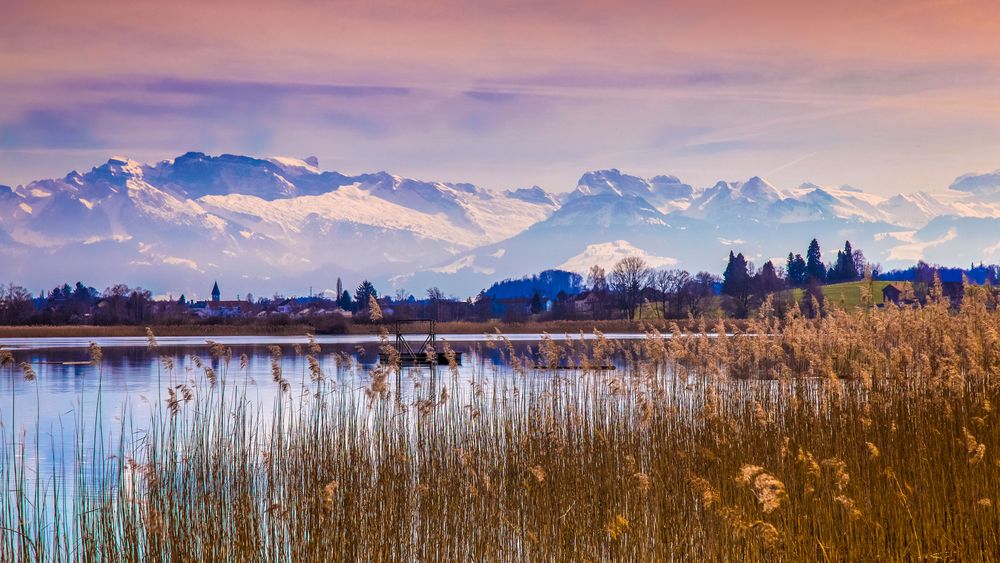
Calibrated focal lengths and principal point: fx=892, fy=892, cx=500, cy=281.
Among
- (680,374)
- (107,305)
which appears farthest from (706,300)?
(680,374)

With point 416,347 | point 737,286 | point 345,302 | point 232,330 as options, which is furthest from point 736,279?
point 416,347

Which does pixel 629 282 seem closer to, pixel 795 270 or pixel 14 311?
pixel 795 270

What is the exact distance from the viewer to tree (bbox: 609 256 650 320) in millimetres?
114562

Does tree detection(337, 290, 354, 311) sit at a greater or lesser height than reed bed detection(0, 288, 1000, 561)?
greater

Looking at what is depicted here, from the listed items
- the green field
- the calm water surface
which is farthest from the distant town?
the calm water surface

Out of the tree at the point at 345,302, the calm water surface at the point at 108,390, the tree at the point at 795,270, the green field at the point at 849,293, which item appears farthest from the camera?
the tree at the point at 345,302

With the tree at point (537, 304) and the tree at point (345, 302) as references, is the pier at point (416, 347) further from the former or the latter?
the tree at point (345, 302)

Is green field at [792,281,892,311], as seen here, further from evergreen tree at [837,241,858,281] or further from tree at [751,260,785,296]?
evergreen tree at [837,241,858,281]

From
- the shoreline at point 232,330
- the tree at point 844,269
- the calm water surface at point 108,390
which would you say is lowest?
the calm water surface at point 108,390

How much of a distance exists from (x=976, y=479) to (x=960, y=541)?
161cm

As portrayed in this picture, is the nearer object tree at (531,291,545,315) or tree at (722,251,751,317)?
tree at (722,251,751,317)

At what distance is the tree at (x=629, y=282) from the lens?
11456 centimetres

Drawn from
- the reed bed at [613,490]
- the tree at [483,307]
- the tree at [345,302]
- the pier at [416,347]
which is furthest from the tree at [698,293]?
the reed bed at [613,490]

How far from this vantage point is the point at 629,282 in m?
122
